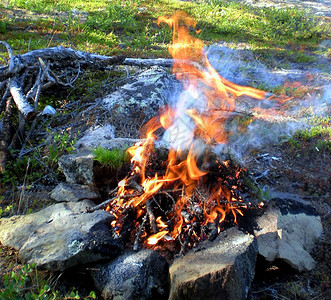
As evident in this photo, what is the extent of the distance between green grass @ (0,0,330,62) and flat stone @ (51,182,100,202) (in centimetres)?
769

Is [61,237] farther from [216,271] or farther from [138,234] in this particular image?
[216,271]

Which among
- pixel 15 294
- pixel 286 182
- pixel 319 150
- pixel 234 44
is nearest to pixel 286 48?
pixel 234 44

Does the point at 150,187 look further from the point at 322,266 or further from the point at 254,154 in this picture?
the point at 254,154

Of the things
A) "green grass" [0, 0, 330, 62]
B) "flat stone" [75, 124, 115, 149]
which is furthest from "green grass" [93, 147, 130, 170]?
"green grass" [0, 0, 330, 62]

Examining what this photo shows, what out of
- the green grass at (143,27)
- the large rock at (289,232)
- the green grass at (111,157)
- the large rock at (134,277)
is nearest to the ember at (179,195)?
the green grass at (111,157)

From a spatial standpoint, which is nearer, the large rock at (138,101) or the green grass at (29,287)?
the green grass at (29,287)

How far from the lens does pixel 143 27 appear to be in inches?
602

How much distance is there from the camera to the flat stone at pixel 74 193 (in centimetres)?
400

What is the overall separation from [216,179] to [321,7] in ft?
70.5

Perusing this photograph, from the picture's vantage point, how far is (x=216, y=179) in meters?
3.93

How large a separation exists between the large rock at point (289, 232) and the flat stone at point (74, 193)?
231cm

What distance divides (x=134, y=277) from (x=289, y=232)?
208 cm

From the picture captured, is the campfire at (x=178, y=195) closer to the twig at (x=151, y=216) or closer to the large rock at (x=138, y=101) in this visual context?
the twig at (x=151, y=216)

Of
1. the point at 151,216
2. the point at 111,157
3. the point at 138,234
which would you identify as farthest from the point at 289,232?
the point at 111,157
